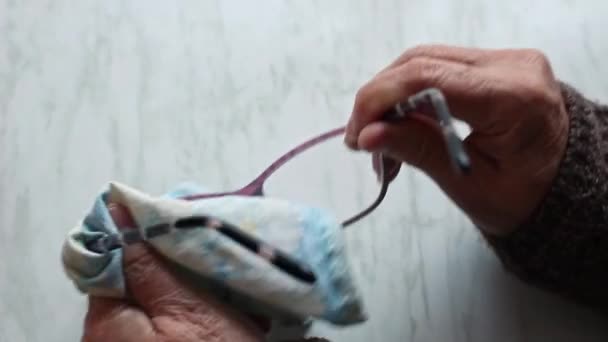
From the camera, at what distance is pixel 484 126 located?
609 mm

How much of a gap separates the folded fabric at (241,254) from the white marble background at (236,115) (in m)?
0.10

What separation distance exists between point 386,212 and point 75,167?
286 mm

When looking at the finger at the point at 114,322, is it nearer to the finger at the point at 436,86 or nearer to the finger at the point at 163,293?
the finger at the point at 163,293

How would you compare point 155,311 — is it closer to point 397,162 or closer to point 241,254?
point 241,254

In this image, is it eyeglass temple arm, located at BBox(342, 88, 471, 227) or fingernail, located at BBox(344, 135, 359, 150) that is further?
fingernail, located at BBox(344, 135, 359, 150)

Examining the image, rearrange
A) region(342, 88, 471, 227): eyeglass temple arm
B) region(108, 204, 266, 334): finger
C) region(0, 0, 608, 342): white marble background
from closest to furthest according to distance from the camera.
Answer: region(342, 88, 471, 227): eyeglass temple arm < region(108, 204, 266, 334): finger < region(0, 0, 608, 342): white marble background

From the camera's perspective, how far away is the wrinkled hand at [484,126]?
59 cm

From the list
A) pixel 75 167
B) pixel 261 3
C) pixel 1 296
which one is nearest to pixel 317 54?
pixel 261 3

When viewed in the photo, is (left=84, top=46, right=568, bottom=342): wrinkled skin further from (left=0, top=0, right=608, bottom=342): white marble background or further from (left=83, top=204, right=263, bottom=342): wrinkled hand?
(left=0, top=0, right=608, bottom=342): white marble background

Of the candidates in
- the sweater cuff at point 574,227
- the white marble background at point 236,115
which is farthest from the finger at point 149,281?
the sweater cuff at point 574,227

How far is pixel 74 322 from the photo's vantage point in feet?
2.36

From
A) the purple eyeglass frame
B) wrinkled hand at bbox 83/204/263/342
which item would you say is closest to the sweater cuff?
→ the purple eyeglass frame

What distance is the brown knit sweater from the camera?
645 mm

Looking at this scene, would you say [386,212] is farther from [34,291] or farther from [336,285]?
[34,291]
